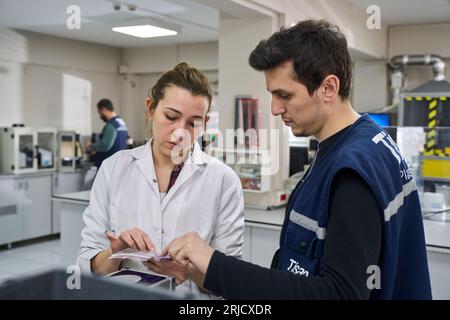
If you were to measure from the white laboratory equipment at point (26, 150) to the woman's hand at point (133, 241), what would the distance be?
456cm

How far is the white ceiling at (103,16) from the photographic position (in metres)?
4.34

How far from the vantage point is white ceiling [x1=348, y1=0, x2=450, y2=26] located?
441cm

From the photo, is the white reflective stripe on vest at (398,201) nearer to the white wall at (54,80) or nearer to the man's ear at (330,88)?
the man's ear at (330,88)

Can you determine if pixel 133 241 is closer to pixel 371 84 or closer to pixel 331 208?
pixel 331 208

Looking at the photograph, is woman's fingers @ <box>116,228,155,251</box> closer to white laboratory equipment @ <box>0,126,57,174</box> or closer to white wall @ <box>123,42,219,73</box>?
white laboratory equipment @ <box>0,126,57,174</box>

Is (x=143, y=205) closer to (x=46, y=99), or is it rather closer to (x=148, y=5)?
(x=148, y=5)

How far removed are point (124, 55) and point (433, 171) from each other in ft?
18.0

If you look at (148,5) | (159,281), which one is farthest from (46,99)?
(159,281)

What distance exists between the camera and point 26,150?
558cm

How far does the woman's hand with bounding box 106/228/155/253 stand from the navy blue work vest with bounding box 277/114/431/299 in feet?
1.29

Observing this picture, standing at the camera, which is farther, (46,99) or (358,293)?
(46,99)

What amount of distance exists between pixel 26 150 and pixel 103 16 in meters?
1.92
